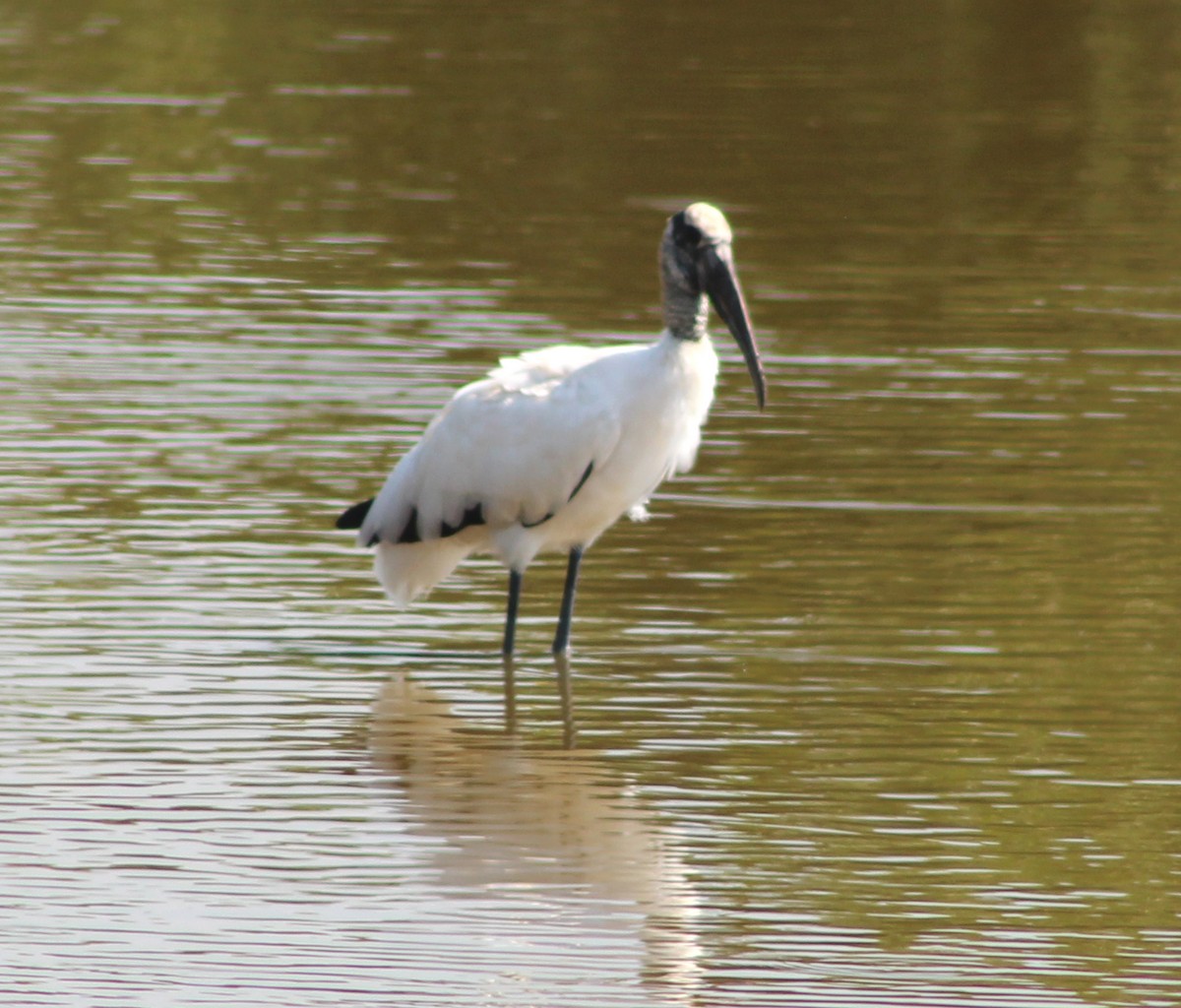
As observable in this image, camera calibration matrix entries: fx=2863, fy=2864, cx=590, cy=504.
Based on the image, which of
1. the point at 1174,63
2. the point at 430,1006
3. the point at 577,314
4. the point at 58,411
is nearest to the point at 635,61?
the point at 1174,63

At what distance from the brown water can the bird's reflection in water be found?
0.07ft

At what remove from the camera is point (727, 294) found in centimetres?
932

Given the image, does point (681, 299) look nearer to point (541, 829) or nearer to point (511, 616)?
point (511, 616)

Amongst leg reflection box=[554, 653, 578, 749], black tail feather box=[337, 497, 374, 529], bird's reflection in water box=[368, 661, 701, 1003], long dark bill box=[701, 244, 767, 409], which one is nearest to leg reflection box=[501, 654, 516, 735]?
bird's reflection in water box=[368, 661, 701, 1003]

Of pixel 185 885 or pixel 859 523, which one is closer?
pixel 185 885

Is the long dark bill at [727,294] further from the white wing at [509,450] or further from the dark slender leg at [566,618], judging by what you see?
the dark slender leg at [566,618]

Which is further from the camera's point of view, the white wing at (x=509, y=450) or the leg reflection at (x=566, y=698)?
the white wing at (x=509, y=450)

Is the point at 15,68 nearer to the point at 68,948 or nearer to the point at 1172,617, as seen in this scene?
the point at 1172,617

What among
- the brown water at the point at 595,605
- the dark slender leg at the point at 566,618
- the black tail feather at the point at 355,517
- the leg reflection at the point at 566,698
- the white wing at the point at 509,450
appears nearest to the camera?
the brown water at the point at 595,605

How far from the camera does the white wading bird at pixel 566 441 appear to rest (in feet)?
30.1

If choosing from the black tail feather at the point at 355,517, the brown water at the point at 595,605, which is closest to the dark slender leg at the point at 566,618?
the brown water at the point at 595,605

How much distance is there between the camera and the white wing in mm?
9156

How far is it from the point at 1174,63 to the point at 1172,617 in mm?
19327

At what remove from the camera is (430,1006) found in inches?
237
